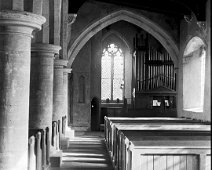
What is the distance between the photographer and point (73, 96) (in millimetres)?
20516

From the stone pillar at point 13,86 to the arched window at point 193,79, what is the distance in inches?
490

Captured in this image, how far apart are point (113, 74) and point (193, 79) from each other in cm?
679

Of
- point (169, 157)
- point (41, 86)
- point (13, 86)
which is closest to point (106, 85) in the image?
point (41, 86)

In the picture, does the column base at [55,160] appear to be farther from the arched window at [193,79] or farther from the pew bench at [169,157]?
the arched window at [193,79]

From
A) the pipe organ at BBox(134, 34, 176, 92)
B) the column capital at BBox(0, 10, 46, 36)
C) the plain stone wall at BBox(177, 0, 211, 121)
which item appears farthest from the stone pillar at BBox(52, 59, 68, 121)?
the pipe organ at BBox(134, 34, 176, 92)

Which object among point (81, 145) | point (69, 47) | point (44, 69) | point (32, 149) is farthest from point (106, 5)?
point (32, 149)

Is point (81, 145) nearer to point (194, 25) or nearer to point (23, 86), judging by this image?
point (194, 25)

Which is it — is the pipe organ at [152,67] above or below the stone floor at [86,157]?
above

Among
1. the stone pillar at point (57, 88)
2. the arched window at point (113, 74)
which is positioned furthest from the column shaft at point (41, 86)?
the arched window at point (113, 74)

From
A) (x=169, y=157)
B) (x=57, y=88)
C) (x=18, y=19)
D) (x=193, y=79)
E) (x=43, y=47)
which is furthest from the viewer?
(x=193, y=79)

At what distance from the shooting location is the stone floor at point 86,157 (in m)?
9.16

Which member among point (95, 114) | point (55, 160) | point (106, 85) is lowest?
point (55, 160)

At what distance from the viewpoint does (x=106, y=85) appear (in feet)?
76.5

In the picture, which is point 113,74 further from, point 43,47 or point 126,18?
point 43,47
